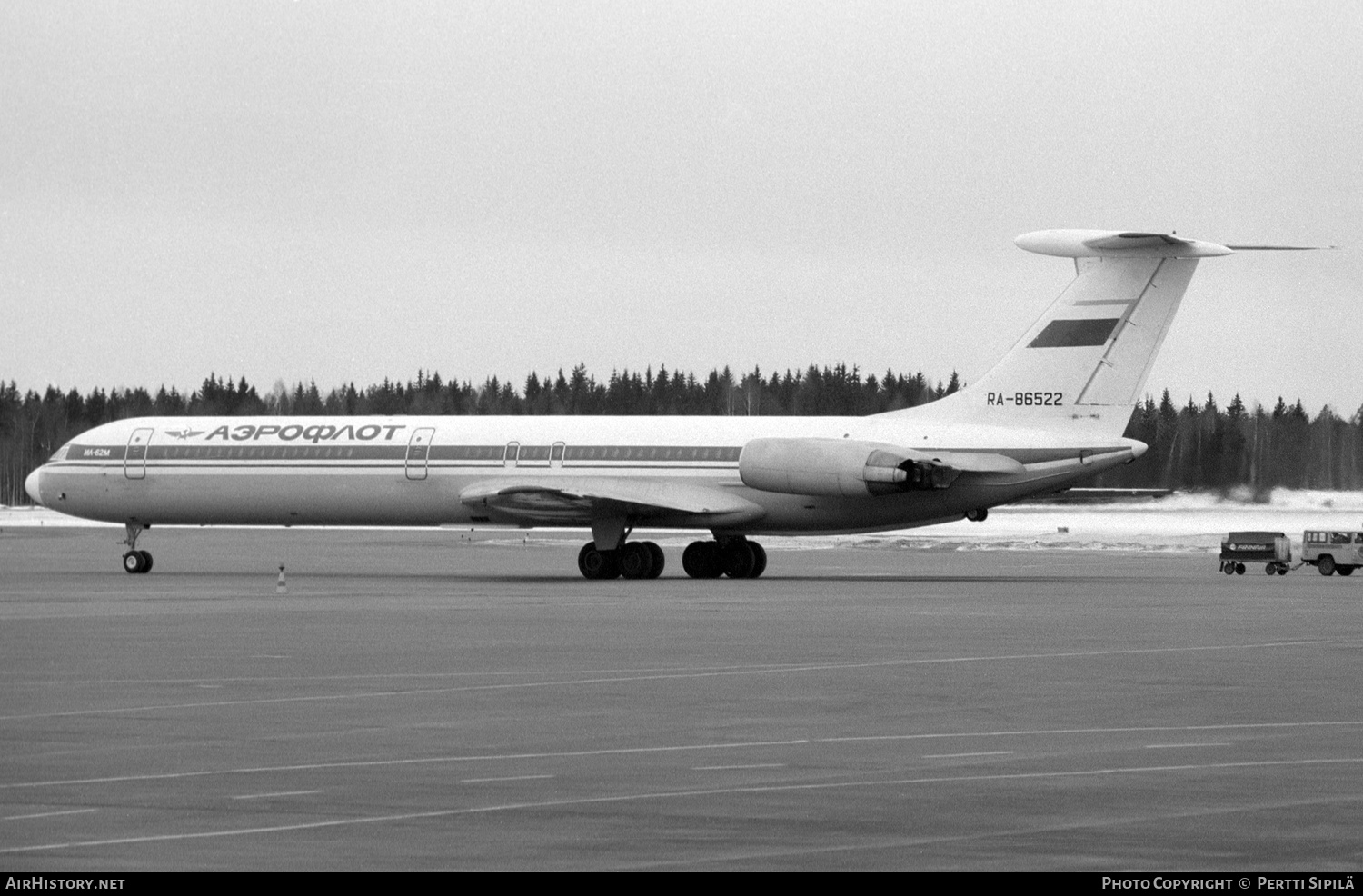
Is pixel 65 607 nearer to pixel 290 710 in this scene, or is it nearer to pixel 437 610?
pixel 437 610

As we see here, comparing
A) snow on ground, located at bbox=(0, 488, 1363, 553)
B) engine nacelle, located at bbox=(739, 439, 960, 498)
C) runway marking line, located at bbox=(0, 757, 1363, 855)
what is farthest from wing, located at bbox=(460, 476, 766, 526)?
runway marking line, located at bbox=(0, 757, 1363, 855)

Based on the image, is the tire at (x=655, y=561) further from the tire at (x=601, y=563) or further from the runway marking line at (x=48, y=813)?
the runway marking line at (x=48, y=813)

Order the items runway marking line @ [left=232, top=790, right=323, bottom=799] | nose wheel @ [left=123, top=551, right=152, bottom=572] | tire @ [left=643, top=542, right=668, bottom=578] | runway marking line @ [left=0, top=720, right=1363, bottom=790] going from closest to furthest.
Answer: runway marking line @ [left=232, top=790, right=323, bottom=799] → runway marking line @ [left=0, top=720, right=1363, bottom=790] → tire @ [left=643, top=542, right=668, bottom=578] → nose wheel @ [left=123, top=551, right=152, bottom=572]

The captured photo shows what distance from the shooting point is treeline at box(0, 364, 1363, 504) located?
239ft

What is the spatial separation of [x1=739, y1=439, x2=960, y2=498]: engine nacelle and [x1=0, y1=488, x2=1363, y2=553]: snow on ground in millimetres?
14779

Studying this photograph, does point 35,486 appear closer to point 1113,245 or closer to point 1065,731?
point 1113,245

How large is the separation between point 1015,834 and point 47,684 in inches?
450

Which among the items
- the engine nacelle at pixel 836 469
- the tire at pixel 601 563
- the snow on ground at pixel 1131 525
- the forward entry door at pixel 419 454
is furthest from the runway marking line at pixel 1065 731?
the snow on ground at pixel 1131 525

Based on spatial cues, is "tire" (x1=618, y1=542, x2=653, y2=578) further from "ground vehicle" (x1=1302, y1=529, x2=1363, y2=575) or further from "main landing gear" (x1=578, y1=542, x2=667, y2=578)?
"ground vehicle" (x1=1302, y1=529, x2=1363, y2=575)

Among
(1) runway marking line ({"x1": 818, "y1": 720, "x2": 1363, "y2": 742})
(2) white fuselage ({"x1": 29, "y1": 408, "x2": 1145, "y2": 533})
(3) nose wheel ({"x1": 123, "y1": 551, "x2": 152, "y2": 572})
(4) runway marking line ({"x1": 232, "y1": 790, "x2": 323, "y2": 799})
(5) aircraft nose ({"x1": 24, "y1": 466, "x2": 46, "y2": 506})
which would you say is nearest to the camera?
(4) runway marking line ({"x1": 232, "y1": 790, "x2": 323, "y2": 799})

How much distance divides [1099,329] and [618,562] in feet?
38.9

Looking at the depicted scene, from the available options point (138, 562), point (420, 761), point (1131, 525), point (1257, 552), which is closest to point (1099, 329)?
point (1257, 552)

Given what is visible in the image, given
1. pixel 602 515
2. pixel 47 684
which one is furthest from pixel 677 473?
pixel 47 684
